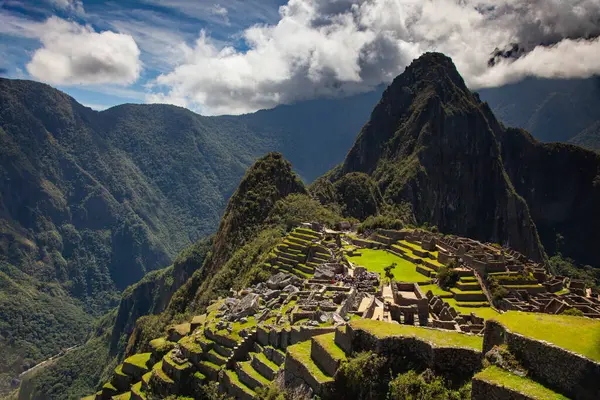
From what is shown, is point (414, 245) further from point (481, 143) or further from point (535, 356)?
point (481, 143)

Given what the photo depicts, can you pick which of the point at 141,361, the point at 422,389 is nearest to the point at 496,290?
the point at 141,361

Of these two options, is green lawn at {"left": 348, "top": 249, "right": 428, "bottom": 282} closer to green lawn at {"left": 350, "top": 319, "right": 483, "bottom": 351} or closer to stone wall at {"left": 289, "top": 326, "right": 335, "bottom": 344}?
stone wall at {"left": 289, "top": 326, "right": 335, "bottom": 344}

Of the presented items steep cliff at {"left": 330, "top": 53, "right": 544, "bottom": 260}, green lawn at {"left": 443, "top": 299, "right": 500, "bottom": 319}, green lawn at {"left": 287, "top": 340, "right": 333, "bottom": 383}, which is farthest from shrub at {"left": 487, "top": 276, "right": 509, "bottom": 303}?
steep cliff at {"left": 330, "top": 53, "right": 544, "bottom": 260}

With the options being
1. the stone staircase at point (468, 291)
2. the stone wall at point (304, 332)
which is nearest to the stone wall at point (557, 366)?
the stone wall at point (304, 332)

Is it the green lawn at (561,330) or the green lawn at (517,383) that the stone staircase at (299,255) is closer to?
the green lawn at (561,330)

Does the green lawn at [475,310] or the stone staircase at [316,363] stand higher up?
the stone staircase at [316,363]

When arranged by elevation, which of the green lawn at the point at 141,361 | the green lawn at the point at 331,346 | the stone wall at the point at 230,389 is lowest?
the green lawn at the point at 141,361

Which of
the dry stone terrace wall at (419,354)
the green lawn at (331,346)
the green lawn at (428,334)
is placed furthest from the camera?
the green lawn at (331,346)
